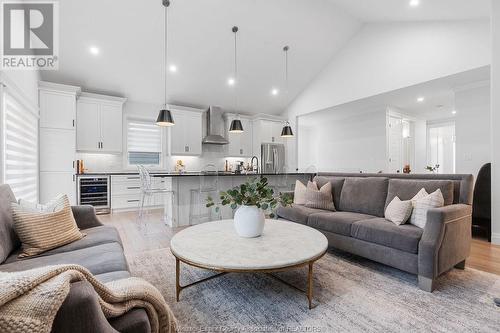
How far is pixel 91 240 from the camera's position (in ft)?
6.51

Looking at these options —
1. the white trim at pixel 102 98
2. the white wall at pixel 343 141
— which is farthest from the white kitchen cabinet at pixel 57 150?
the white wall at pixel 343 141

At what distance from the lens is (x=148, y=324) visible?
949 mm

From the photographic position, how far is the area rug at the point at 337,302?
1.63 metres

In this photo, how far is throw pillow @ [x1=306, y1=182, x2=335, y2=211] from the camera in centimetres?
347

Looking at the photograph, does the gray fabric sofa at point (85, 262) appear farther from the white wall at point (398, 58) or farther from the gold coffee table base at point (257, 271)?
the white wall at point (398, 58)

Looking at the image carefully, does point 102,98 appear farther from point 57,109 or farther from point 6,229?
point 6,229

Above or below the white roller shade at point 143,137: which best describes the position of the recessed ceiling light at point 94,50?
above

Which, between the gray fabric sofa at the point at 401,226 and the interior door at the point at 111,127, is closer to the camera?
the gray fabric sofa at the point at 401,226

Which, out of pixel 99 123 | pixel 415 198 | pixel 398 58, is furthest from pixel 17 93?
pixel 398 58

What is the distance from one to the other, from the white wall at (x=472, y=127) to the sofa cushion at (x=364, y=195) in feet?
9.87

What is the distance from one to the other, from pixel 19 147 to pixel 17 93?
751 millimetres

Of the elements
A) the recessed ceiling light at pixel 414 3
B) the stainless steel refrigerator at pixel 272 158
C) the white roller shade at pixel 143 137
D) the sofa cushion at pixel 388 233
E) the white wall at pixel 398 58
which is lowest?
the sofa cushion at pixel 388 233

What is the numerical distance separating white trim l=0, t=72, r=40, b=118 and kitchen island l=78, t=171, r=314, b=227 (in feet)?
5.49
